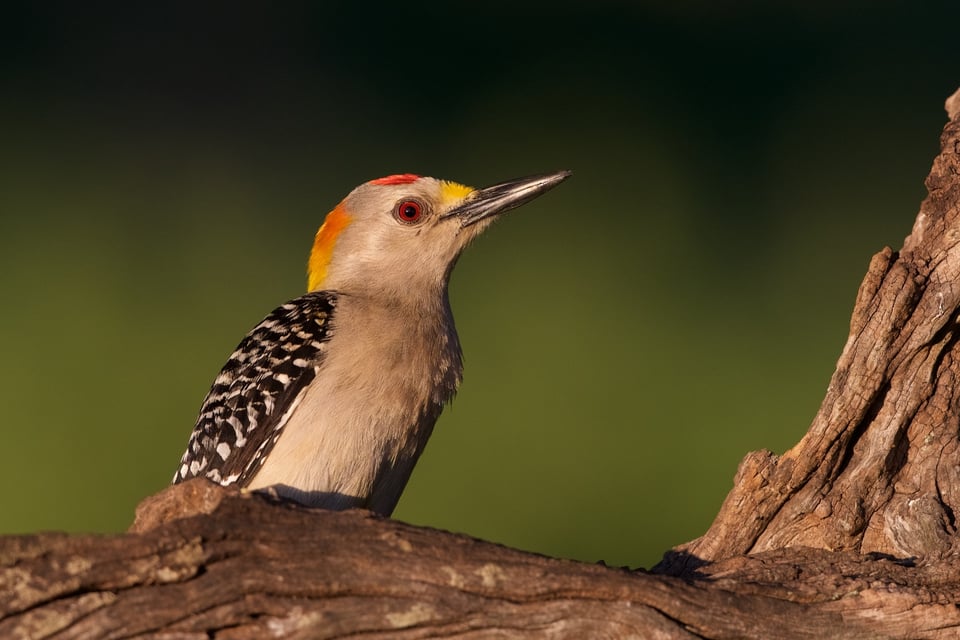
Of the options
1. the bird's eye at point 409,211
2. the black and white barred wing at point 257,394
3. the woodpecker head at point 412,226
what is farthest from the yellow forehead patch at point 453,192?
the black and white barred wing at point 257,394

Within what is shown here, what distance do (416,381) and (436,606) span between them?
159 centimetres

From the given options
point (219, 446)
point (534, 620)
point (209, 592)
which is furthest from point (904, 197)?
point (209, 592)

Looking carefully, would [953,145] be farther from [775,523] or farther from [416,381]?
[416,381]

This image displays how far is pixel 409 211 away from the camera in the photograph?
510 cm

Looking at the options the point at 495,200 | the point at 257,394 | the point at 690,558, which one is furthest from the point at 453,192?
the point at 690,558

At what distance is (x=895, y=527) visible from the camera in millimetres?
3824

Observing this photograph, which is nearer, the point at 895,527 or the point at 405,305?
the point at 895,527

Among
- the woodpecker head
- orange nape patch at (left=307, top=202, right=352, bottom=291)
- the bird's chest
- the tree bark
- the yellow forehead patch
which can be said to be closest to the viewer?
the tree bark

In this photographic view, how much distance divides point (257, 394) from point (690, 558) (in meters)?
1.74

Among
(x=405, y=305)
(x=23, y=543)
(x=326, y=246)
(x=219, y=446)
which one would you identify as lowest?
(x=23, y=543)

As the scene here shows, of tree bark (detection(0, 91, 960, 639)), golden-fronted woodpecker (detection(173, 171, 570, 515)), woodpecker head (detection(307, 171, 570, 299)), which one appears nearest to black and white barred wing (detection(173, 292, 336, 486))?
golden-fronted woodpecker (detection(173, 171, 570, 515))

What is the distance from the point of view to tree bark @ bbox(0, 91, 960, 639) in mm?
2621

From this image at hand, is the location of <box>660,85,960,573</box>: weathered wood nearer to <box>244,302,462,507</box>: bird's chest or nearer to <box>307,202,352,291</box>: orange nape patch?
<box>244,302,462,507</box>: bird's chest

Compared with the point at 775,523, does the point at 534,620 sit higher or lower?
lower
